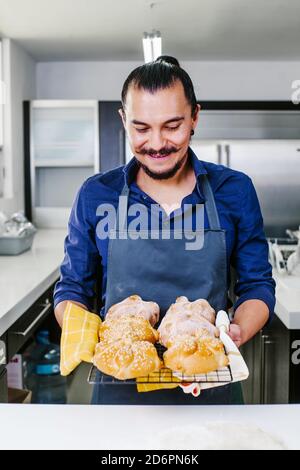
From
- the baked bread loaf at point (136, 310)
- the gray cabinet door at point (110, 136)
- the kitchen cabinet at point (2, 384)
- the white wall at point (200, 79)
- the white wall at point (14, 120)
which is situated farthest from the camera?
the white wall at point (200, 79)

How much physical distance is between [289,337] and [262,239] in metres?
0.61

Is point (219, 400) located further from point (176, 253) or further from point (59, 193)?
point (59, 193)

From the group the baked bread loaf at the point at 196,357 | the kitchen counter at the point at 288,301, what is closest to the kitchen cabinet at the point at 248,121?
the kitchen counter at the point at 288,301

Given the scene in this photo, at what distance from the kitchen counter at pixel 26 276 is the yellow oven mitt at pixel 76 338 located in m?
0.71

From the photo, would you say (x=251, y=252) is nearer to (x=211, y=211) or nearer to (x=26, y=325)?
(x=211, y=211)

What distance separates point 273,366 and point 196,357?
120 centimetres

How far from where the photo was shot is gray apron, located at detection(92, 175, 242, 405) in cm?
125

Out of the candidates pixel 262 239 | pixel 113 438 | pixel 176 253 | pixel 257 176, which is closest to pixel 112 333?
pixel 113 438

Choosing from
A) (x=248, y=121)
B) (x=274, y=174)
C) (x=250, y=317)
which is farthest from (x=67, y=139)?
(x=250, y=317)

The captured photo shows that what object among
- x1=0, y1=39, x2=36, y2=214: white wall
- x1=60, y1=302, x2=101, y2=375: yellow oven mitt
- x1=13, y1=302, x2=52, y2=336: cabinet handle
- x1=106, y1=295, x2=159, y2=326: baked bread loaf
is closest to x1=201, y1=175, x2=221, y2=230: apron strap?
x1=106, y1=295, x2=159, y2=326: baked bread loaf

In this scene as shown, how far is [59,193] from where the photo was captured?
4.07 m

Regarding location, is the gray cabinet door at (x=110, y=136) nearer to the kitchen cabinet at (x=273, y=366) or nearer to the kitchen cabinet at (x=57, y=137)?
the kitchen cabinet at (x=57, y=137)

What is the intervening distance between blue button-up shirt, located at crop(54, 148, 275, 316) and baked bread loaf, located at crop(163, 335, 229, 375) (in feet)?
1.20

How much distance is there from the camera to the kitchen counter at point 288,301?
1.71 meters
